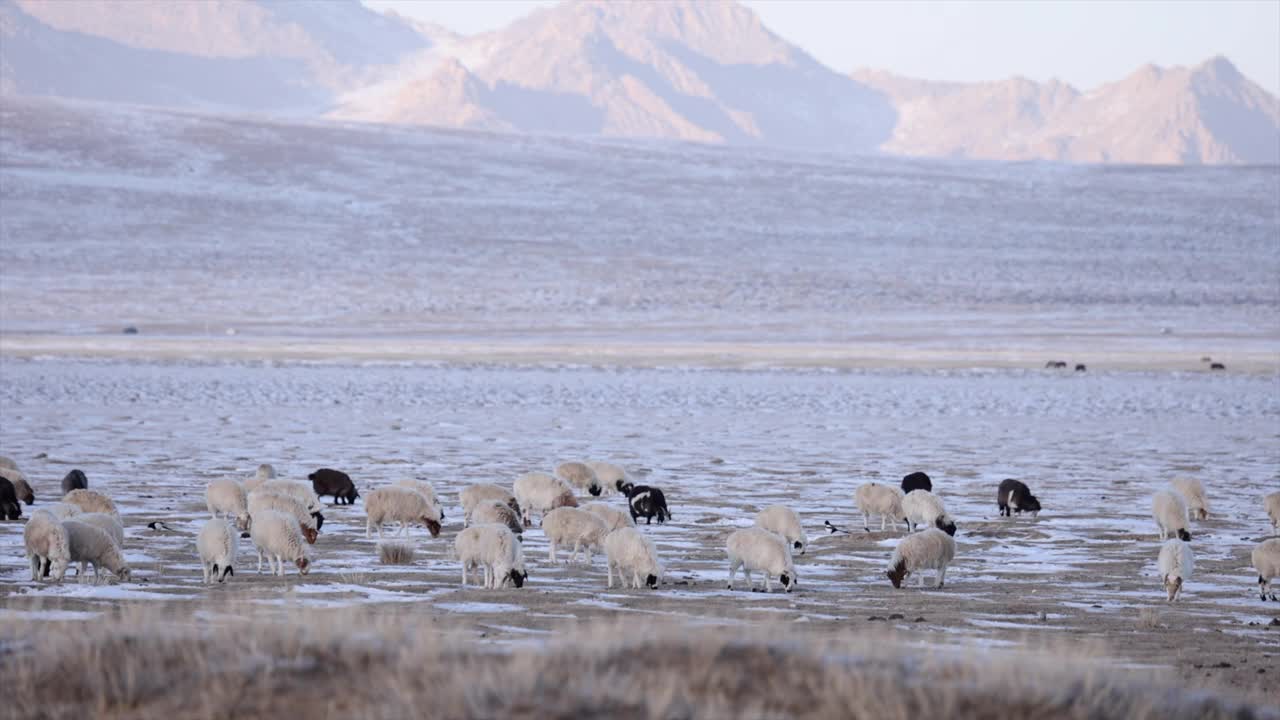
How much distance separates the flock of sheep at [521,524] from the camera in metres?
11.5

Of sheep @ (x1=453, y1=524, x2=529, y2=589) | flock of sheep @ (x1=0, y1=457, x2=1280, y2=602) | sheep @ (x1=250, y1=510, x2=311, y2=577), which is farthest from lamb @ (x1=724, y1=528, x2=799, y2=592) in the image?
sheep @ (x1=250, y1=510, x2=311, y2=577)

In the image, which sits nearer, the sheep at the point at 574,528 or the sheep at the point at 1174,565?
the sheep at the point at 1174,565

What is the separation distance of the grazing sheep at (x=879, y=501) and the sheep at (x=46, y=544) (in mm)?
7515

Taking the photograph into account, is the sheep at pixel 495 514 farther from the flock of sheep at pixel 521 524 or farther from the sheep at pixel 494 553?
the sheep at pixel 494 553

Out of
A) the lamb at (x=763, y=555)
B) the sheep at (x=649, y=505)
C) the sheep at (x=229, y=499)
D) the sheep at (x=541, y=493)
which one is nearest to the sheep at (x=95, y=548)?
the sheep at (x=229, y=499)

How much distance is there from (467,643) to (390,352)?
3617 centimetres

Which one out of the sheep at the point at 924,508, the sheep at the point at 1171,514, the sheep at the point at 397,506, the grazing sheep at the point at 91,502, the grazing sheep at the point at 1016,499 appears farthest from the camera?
the grazing sheep at the point at 1016,499

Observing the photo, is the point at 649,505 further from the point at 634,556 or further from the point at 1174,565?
the point at 1174,565

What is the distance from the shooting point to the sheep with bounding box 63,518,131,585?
11344 millimetres

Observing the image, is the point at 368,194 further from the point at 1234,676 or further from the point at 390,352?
the point at 1234,676

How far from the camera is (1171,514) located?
568 inches

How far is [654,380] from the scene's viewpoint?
35625 mm

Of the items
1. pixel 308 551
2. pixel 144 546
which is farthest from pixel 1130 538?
pixel 144 546

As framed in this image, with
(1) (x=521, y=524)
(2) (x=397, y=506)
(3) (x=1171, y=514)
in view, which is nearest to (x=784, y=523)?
(1) (x=521, y=524)
